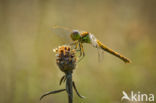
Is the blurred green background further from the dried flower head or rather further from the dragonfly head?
the dried flower head

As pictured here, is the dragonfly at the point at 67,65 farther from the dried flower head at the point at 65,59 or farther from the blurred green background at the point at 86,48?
the blurred green background at the point at 86,48

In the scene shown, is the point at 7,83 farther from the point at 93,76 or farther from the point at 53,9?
the point at 53,9

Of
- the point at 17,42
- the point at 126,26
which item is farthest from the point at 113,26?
the point at 17,42

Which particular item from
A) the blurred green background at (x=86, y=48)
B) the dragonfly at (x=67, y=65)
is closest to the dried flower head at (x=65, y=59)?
the dragonfly at (x=67, y=65)

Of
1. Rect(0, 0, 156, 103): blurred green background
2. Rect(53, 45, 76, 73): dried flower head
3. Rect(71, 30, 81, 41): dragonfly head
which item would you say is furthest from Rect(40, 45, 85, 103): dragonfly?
Rect(0, 0, 156, 103): blurred green background

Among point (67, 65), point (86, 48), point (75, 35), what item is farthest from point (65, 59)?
point (86, 48)
